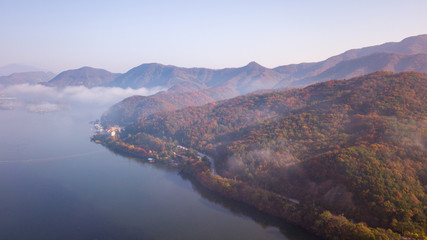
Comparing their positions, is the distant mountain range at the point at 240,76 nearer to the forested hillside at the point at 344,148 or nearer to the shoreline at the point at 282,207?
the forested hillside at the point at 344,148

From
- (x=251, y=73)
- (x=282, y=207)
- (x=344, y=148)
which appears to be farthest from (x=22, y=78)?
(x=344, y=148)

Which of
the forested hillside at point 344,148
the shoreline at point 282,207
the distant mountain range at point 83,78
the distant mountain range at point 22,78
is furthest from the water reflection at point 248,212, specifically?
the distant mountain range at point 22,78

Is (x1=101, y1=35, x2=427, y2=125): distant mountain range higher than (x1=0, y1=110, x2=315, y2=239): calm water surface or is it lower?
higher

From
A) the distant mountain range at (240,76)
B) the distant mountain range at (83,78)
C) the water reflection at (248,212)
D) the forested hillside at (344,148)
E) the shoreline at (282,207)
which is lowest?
the water reflection at (248,212)

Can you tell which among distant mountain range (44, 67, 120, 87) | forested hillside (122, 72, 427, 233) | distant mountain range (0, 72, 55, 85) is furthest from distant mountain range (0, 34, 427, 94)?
forested hillside (122, 72, 427, 233)

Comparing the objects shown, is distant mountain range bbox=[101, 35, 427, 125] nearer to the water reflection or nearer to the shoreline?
the shoreline

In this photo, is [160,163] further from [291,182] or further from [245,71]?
[245,71]

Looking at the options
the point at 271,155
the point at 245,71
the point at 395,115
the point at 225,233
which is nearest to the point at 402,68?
the point at 395,115
